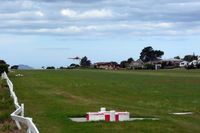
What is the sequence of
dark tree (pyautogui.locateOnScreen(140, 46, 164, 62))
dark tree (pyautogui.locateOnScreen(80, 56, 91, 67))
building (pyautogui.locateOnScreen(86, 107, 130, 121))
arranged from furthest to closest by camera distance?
1. dark tree (pyautogui.locateOnScreen(140, 46, 164, 62))
2. dark tree (pyautogui.locateOnScreen(80, 56, 91, 67))
3. building (pyautogui.locateOnScreen(86, 107, 130, 121))

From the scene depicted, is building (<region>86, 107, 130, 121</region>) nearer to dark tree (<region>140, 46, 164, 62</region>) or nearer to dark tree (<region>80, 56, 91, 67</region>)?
dark tree (<region>80, 56, 91, 67</region>)

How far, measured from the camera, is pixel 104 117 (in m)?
15.0

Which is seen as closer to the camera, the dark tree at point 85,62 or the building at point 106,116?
the building at point 106,116

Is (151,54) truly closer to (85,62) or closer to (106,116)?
(85,62)

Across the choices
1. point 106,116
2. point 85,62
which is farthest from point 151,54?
point 106,116

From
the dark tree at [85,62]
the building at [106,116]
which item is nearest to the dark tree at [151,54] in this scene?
the dark tree at [85,62]

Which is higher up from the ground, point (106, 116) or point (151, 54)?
point (151, 54)

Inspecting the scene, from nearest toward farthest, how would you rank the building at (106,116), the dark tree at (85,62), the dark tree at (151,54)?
the building at (106,116)
the dark tree at (85,62)
the dark tree at (151,54)

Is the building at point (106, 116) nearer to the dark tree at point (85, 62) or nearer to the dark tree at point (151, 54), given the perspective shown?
the dark tree at point (85, 62)

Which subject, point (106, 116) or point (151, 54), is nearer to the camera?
point (106, 116)

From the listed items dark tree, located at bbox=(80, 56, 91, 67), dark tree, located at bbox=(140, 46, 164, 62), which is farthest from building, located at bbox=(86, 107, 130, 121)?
dark tree, located at bbox=(140, 46, 164, 62)

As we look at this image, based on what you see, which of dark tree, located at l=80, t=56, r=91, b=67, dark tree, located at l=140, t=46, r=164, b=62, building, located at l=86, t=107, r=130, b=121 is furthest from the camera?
dark tree, located at l=140, t=46, r=164, b=62

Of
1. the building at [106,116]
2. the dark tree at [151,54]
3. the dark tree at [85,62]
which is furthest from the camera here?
the dark tree at [151,54]

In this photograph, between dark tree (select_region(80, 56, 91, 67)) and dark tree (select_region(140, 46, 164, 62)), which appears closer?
dark tree (select_region(80, 56, 91, 67))
